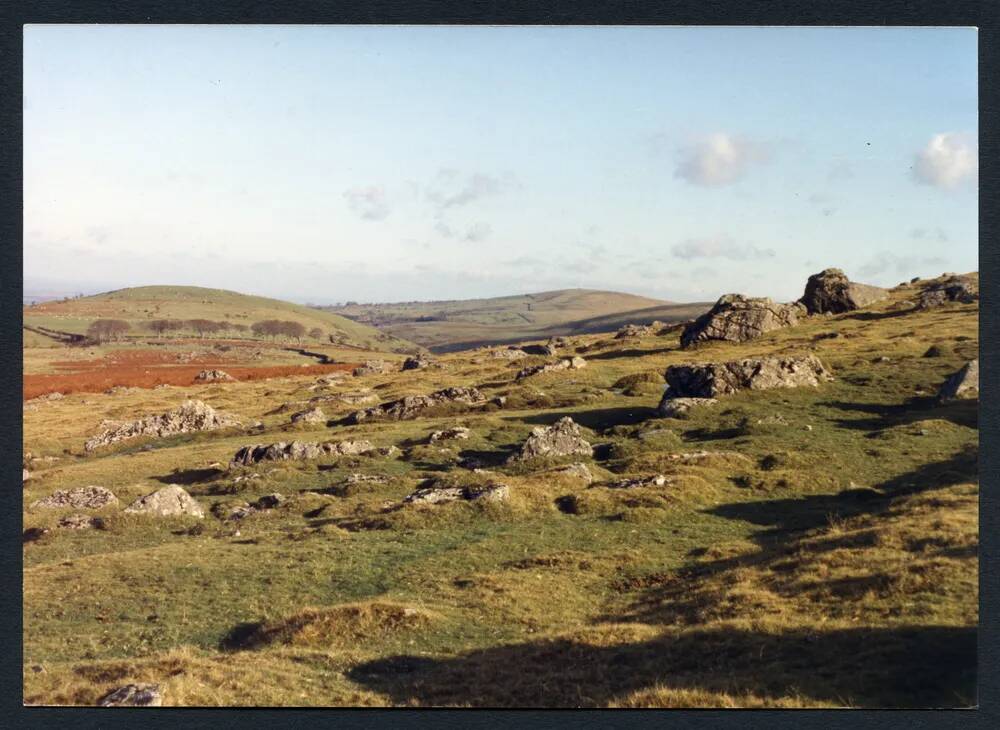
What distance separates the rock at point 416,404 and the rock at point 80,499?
70.0 ft

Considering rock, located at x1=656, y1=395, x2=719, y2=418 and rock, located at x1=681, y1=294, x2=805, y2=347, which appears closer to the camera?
rock, located at x1=656, y1=395, x2=719, y2=418

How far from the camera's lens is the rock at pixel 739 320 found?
231 ft

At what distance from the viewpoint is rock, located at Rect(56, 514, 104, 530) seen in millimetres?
31422

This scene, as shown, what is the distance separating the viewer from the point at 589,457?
40.4 meters

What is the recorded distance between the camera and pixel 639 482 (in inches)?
1335

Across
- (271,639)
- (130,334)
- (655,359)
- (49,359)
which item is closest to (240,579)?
(271,639)

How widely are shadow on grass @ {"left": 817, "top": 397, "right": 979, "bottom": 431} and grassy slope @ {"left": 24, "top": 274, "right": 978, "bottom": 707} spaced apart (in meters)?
0.19

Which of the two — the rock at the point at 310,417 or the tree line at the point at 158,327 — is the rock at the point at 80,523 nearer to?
the rock at the point at 310,417

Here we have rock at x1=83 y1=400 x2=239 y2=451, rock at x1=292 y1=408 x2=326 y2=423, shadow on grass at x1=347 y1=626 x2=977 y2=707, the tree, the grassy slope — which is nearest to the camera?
shadow on grass at x1=347 y1=626 x2=977 y2=707

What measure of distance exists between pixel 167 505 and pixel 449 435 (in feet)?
53.3

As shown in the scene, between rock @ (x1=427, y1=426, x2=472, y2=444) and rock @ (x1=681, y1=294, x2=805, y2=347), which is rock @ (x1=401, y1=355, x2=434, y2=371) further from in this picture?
rock @ (x1=427, y1=426, x2=472, y2=444)

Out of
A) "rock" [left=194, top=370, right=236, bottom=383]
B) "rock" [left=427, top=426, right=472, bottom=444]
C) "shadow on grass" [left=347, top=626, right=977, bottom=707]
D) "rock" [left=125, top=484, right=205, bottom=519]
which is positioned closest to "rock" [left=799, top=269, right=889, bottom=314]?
"rock" [left=427, top=426, right=472, bottom=444]

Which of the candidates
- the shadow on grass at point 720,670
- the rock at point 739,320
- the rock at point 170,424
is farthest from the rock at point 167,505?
the rock at point 739,320

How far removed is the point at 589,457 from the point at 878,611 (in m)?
23.3
